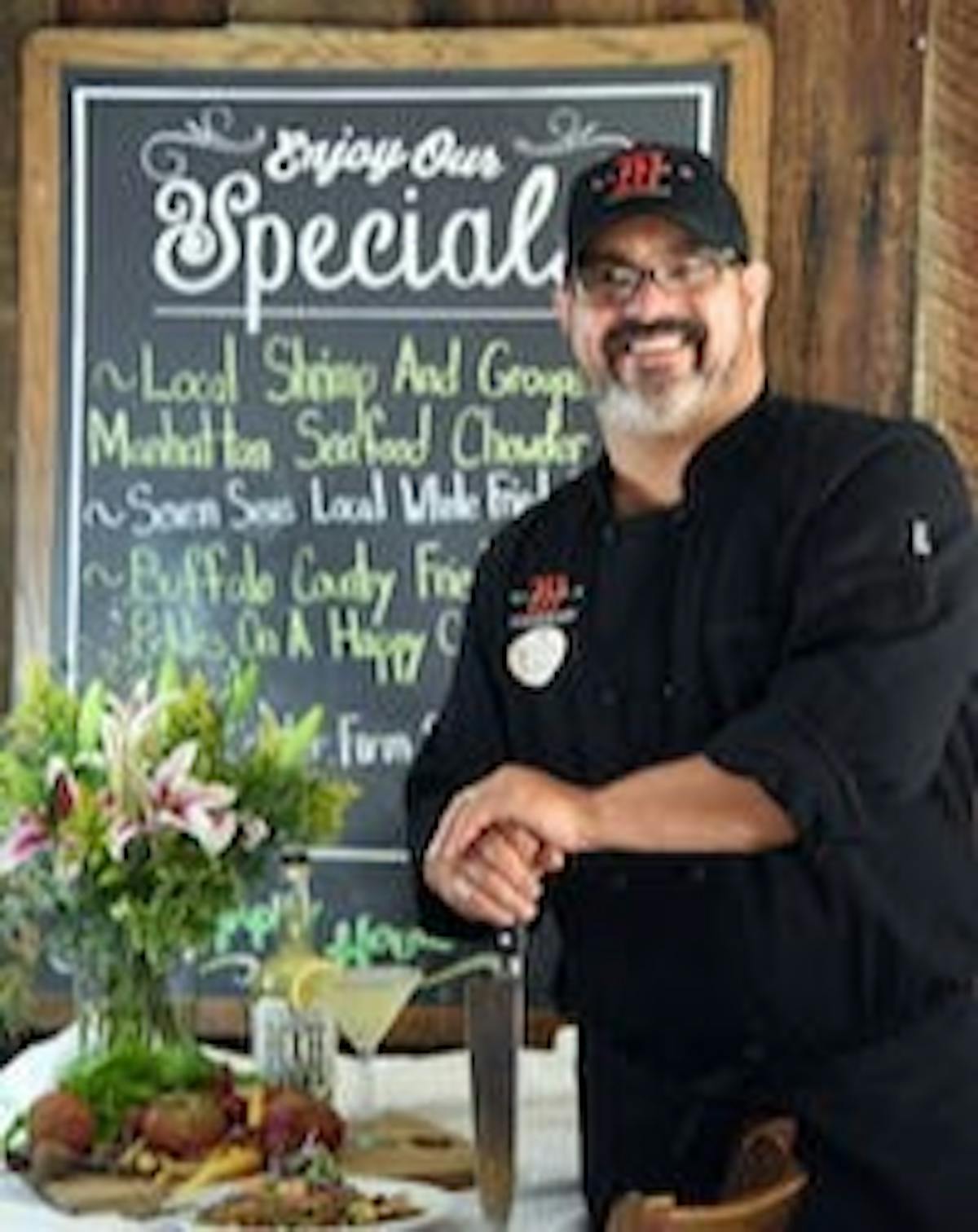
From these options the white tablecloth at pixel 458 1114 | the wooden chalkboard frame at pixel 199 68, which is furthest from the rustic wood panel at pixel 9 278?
the white tablecloth at pixel 458 1114

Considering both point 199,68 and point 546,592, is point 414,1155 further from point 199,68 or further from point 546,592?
point 199,68

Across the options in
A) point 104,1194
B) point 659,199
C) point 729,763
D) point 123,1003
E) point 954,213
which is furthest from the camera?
point 954,213

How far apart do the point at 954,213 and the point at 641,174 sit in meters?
0.80

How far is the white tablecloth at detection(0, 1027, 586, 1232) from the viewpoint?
1.85 m

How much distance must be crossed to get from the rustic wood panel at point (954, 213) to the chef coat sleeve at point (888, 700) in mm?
817

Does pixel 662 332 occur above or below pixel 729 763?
above

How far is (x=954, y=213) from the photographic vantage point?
2.73 meters

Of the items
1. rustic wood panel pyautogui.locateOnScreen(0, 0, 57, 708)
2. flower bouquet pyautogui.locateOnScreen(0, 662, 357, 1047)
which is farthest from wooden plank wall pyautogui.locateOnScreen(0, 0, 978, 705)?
flower bouquet pyautogui.locateOnScreen(0, 662, 357, 1047)

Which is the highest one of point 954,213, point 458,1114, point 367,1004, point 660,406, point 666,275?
point 954,213

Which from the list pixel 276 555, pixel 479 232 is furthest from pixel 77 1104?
pixel 479 232

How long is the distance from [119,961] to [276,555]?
33.1 inches

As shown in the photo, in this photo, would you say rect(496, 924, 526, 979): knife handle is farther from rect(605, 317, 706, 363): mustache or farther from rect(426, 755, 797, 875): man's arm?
rect(605, 317, 706, 363): mustache

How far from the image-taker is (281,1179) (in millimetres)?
1904

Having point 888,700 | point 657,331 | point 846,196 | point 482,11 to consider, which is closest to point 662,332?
point 657,331
